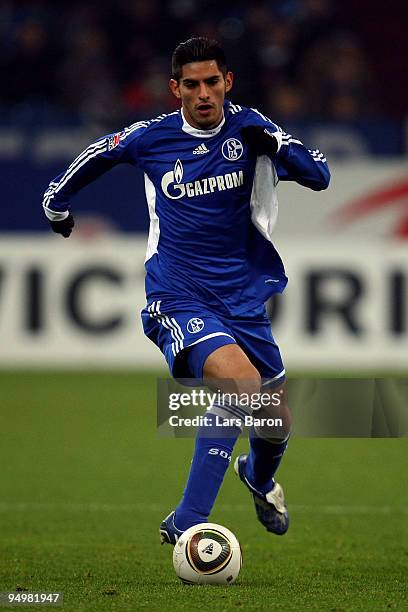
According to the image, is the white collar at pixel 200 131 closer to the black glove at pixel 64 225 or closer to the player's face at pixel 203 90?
the player's face at pixel 203 90

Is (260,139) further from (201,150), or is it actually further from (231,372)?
(231,372)

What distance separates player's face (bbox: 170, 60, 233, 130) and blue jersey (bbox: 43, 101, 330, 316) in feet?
0.34

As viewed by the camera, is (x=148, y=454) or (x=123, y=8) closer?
(x=148, y=454)

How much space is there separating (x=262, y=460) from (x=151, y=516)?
1182mm

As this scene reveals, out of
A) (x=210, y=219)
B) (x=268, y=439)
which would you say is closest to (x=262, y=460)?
(x=268, y=439)

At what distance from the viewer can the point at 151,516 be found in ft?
22.7

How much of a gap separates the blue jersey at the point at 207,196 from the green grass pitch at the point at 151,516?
1.16 meters

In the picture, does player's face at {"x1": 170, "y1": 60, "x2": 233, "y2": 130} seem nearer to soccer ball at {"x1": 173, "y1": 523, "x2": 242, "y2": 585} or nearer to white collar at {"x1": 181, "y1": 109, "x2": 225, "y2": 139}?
white collar at {"x1": 181, "y1": 109, "x2": 225, "y2": 139}

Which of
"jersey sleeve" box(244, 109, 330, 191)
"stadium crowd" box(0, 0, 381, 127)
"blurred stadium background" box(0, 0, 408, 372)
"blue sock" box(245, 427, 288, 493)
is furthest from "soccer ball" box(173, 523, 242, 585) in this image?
"stadium crowd" box(0, 0, 381, 127)

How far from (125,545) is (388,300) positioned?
6.92 metres

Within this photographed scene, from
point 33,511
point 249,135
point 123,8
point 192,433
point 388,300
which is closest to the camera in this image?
point 249,135

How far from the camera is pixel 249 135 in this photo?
17.7 ft

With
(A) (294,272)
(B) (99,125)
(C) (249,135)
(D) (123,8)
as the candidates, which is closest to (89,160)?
(C) (249,135)

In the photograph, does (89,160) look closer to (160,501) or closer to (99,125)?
(160,501)
